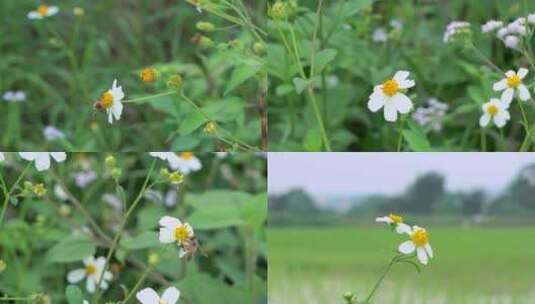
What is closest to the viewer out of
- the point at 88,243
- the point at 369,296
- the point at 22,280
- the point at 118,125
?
the point at 369,296

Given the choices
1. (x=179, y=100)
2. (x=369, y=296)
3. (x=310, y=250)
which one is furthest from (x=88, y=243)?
(x=369, y=296)

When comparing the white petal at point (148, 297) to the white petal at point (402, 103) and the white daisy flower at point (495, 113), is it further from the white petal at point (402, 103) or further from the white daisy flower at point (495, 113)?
the white daisy flower at point (495, 113)

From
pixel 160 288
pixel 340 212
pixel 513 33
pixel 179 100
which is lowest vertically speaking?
pixel 160 288

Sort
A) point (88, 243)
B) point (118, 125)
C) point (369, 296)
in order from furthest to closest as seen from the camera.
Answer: point (118, 125)
point (88, 243)
point (369, 296)

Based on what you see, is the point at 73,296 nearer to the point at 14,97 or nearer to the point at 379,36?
the point at 379,36

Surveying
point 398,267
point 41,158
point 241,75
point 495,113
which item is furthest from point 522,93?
point 41,158

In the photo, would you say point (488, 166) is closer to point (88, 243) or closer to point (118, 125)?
point (88, 243)

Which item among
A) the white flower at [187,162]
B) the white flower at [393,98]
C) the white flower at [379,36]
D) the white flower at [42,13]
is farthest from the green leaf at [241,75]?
the white flower at [42,13]

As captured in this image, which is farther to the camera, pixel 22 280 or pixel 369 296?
pixel 22 280
